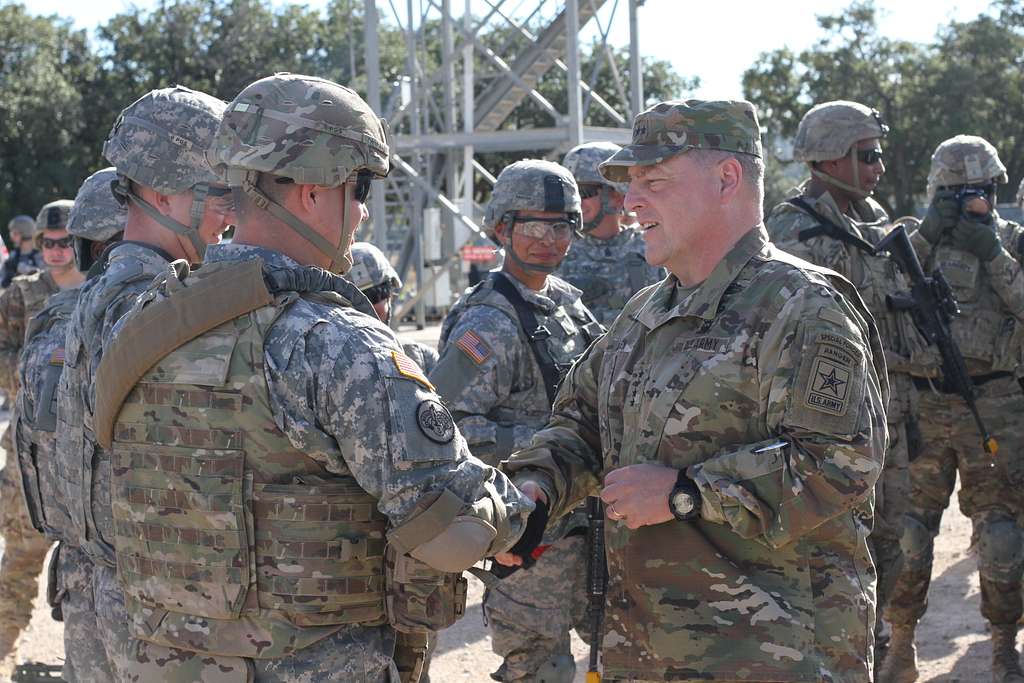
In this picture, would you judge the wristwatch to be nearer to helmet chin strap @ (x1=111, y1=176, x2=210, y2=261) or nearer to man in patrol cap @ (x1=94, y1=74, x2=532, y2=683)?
man in patrol cap @ (x1=94, y1=74, x2=532, y2=683)

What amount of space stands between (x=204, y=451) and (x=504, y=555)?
88cm

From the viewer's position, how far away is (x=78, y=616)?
405 cm

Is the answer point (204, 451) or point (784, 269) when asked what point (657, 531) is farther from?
point (204, 451)

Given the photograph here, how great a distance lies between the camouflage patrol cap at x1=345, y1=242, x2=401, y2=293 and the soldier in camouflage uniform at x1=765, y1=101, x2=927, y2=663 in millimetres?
1858

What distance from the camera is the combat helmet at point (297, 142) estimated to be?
300 centimetres

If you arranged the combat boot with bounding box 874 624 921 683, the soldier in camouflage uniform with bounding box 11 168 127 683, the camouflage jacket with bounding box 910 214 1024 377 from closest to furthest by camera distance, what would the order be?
the soldier in camouflage uniform with bounding box 11 168 127 683, the combat boot with bounding box 874 624 921 683, the camouflage jacket with bounding box 910 214 1024 377

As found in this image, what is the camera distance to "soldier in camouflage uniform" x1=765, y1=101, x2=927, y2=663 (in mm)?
5945

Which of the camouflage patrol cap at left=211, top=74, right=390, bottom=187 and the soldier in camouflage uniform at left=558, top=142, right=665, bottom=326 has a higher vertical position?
the camouflage patrol cap at left=211, top=74, right=390, bottom=187

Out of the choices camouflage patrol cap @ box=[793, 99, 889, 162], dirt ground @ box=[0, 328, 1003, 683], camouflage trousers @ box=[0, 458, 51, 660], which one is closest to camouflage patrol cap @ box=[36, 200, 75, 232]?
camouflage trousers @ box=[0, 458, 51, 660]

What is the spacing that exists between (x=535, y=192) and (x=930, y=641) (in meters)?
3.86

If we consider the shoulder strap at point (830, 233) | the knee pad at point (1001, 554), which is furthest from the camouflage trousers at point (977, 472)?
the shoulder strap at point (830, 233)

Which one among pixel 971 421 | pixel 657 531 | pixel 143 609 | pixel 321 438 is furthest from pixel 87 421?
pixel 971 421

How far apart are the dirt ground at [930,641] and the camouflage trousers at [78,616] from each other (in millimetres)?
2973

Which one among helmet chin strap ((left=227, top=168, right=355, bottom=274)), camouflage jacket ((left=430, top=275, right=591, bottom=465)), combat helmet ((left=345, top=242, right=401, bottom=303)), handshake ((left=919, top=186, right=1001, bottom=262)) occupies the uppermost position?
helmet chin strap ((left=227, top=168, right=355, bottom=274))
